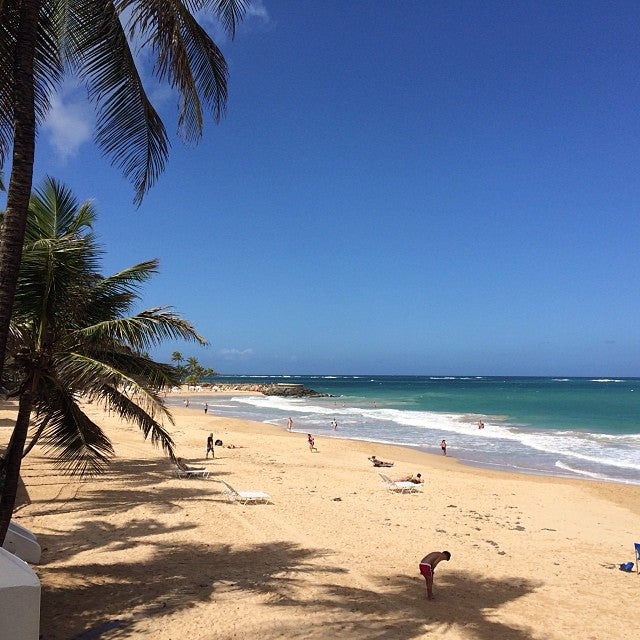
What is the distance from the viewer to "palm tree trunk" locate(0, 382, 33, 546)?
5449 mm

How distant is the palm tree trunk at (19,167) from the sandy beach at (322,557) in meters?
3.62

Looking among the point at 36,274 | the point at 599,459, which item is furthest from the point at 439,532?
the point at 599,459

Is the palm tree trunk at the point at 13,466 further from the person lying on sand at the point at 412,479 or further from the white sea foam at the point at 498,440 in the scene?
the white sea foam at the point at 498,440

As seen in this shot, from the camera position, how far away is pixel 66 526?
31.5 feet

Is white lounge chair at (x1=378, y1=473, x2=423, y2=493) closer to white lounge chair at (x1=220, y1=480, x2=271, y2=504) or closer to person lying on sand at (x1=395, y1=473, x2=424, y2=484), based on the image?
person lying on sand at (x1=395, y1=473, x2=424, y2=484)

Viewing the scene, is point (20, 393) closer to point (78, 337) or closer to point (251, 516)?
point (78, 337)

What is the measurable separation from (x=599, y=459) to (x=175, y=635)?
22.9 meters

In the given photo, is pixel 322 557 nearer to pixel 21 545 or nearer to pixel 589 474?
pixel 21 545

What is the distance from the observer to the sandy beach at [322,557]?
6.12m

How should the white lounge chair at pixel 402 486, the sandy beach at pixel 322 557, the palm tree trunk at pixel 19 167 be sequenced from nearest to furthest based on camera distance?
the palm tree trunk at pixel 19 167
the sandy beach at pixel 322 557
the white lounge chair at pixel 402 486

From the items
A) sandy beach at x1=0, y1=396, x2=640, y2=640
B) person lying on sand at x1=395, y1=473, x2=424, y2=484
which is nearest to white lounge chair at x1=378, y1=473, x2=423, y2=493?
sandy beach at x1=0, y1=396, x2=640, y2=640

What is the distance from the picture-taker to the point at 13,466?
5660mm

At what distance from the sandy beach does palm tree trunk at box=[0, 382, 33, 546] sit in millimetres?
1298

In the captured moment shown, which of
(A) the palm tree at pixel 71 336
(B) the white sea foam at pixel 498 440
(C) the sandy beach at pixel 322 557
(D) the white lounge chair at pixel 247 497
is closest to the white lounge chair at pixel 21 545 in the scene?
(C) the sandy beach at pixel 322 557
